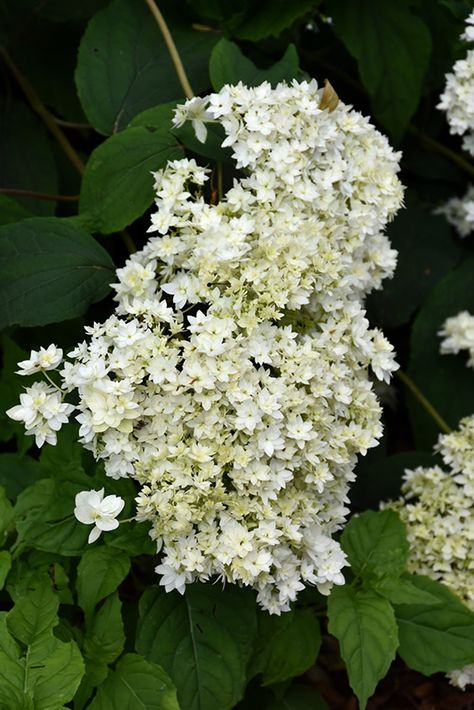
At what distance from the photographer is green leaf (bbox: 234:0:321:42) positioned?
2430mm

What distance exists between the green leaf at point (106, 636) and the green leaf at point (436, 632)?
625mm

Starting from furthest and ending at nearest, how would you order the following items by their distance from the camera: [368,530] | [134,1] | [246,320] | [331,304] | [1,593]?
[134,1]
[1,593]
[368,530]
[331,304]
[246,320]

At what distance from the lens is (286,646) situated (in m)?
1.97

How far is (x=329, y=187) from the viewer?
1.94m

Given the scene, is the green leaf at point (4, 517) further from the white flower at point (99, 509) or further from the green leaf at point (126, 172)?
the green leaf at point (126, 172)

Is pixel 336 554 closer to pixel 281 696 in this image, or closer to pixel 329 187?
pixel 281 696

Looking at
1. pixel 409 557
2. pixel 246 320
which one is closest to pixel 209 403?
pixel 246 320

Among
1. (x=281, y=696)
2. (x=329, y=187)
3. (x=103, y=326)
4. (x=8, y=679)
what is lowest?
(x=281, y=696)

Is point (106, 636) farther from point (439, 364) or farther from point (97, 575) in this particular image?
point (439, 364)

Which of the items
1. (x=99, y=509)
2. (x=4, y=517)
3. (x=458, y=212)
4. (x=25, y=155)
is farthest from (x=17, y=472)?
(x=458, y=212)

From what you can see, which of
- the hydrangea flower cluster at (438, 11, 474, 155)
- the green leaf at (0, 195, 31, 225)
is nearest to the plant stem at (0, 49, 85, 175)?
the green leaf at (0, 195, 31, 225)

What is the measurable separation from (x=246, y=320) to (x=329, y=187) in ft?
1.26

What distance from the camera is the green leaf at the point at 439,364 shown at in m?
2.64

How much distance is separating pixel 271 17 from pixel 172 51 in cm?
34
